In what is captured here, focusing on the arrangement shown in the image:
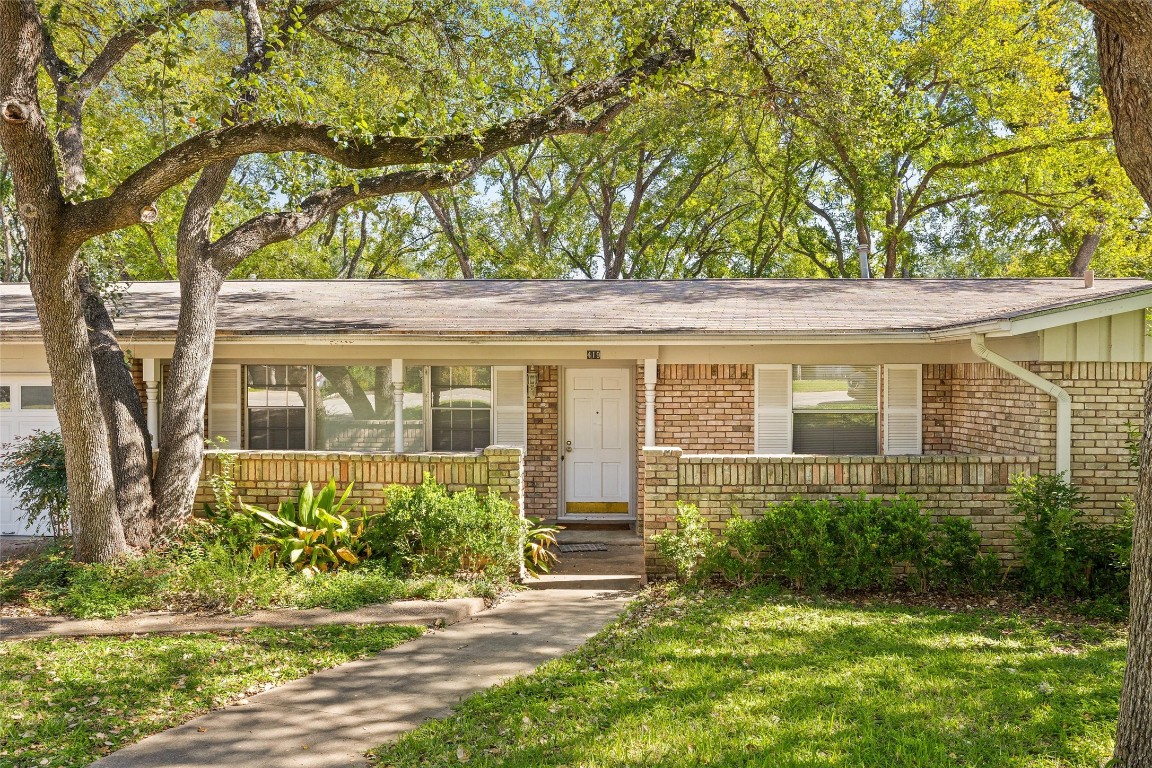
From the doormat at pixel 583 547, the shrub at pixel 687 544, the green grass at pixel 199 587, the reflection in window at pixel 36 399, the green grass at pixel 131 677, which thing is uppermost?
the reflection in window at pixel 36 399

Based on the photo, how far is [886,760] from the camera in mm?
3980

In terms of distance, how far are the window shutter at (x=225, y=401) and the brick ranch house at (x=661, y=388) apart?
26 millimetres

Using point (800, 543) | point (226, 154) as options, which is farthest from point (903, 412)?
point (226, 154)

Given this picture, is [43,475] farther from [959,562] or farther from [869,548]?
[959,562]

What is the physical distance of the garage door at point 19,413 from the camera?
10.2m

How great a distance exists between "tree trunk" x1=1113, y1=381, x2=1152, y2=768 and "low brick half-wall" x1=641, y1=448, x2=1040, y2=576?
13.8ft

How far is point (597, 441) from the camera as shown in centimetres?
1126

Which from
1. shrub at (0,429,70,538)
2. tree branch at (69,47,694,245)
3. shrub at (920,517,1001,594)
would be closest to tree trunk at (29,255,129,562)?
tree branch at (69,47,694,245)

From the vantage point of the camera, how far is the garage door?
1018cm

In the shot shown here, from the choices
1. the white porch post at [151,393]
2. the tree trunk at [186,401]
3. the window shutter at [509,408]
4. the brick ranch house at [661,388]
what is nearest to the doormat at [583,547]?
the brick ranch house at [661,388]

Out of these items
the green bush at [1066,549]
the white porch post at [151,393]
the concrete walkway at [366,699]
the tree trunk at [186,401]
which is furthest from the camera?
the white porch post at [151,393]

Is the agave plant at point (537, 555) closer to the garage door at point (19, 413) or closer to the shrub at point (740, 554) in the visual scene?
the shrub at point (740, 554)

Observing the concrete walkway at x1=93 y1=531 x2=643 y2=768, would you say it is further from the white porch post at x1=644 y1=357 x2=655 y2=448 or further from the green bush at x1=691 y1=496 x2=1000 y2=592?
the white porch post at x1=644 y1=357 x2=655 y2=448

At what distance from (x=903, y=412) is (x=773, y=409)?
179 cm
